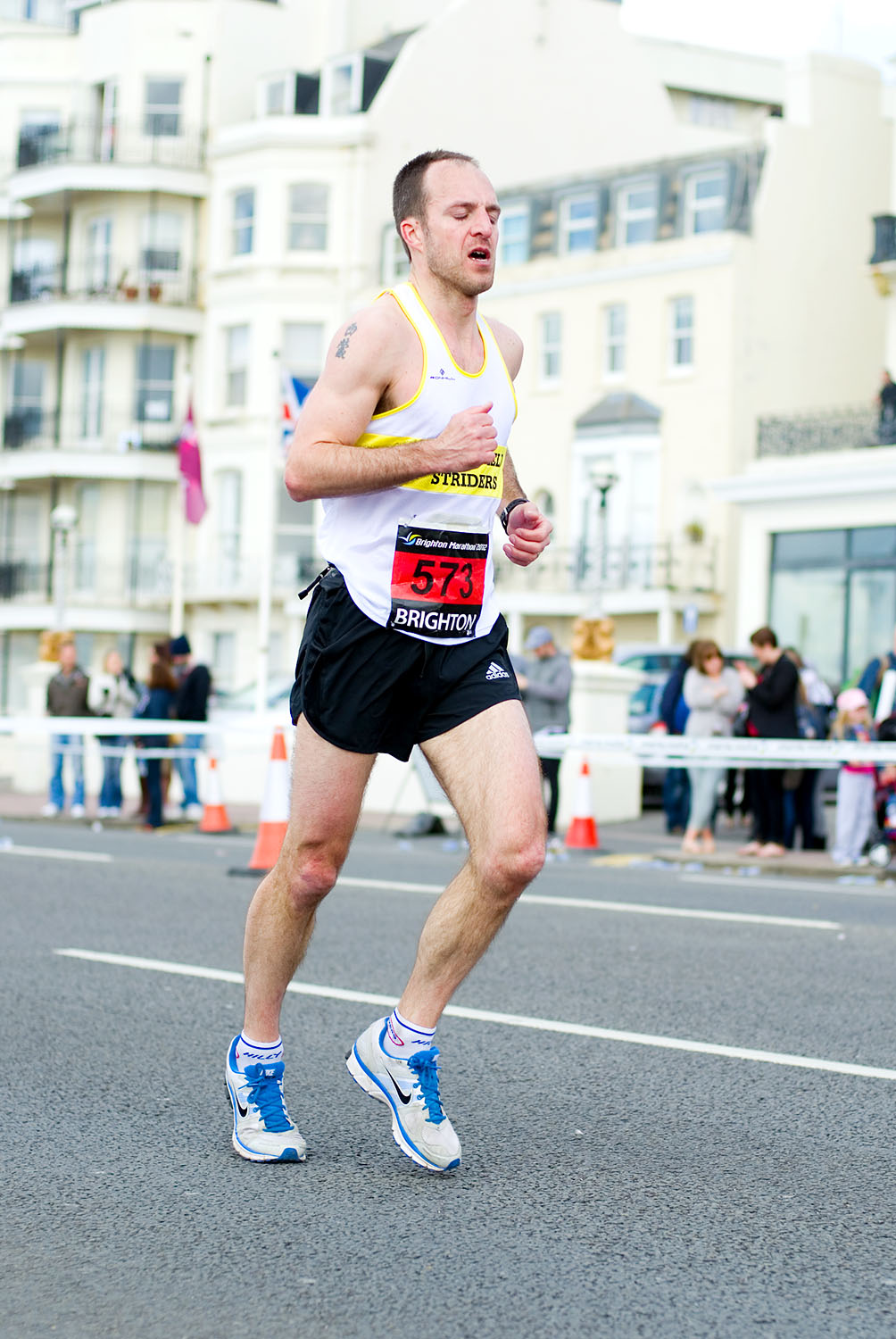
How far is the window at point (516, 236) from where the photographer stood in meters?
44.2

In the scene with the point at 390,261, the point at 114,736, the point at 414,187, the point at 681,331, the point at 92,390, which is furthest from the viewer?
the point at 92,390

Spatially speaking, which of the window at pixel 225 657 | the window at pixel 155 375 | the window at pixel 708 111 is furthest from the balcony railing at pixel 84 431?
the window at pixel 708 111

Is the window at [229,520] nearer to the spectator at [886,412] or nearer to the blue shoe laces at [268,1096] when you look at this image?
the spectator at [886,412]

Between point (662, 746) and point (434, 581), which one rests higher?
point (434, 581)

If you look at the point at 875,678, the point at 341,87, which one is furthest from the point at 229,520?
the point at 875,678

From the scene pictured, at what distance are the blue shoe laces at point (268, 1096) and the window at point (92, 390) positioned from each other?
155 feet

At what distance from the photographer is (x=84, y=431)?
51.2 meters

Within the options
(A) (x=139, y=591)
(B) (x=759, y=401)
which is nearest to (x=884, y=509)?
(B) (x=759, y=401)

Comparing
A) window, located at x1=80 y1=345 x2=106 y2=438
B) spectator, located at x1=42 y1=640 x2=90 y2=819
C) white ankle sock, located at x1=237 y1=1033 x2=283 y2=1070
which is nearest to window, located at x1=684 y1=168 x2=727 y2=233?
window, located at x1=80 y1=345 x2=106 y2=438

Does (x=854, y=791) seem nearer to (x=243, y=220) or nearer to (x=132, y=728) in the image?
(x=132, y=728)

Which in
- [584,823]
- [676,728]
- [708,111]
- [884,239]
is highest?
[708,111]

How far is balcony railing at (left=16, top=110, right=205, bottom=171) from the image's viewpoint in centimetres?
4953

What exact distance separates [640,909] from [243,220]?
39560 mm

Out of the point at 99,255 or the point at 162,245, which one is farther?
the point at 99,255
